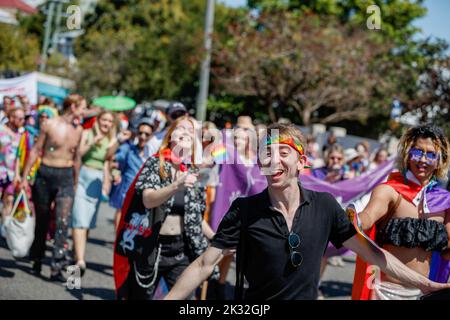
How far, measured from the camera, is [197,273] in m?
3.19

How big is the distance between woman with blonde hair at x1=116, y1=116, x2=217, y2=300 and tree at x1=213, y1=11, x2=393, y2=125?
17.5 m

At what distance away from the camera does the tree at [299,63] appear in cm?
2239

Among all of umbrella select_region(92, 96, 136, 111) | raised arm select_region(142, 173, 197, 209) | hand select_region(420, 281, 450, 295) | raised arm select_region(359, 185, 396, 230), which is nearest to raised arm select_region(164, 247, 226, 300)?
hand select_region(420, 281, 450, 295)

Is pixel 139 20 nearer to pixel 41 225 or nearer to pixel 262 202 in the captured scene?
pixel 41 225

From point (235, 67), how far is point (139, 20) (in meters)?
26.8

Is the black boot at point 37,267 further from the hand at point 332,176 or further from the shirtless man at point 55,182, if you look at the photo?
the hand at point 332,176

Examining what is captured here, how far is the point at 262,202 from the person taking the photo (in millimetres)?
3248

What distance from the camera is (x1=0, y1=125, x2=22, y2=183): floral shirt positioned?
8.87m

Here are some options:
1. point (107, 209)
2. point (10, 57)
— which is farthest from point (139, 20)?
point (107, 209)

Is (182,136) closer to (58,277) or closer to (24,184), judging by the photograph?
(24,184)

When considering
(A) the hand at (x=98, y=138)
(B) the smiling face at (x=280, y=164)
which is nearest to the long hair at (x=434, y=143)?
(B) the smiling face at (x=280, y=164)

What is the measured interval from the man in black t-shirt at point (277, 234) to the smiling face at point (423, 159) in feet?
3.59

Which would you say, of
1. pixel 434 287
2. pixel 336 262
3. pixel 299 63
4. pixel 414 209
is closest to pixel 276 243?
pixel 434 287
